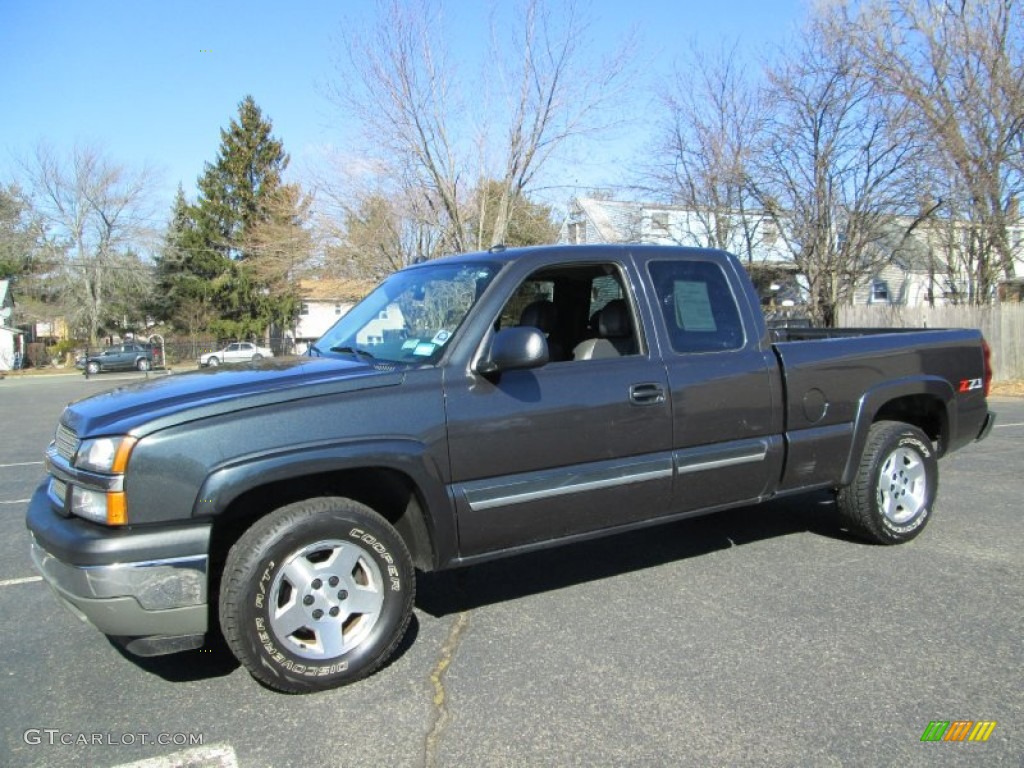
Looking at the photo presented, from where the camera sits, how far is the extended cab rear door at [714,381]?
4.07m

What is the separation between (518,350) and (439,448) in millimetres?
548

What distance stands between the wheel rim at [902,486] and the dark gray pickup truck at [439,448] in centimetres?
2

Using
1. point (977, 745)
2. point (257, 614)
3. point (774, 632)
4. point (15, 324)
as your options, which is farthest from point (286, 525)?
point (15, 324)

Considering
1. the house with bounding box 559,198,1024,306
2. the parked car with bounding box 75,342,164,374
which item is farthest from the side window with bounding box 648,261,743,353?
the parked car with bounding box 75,342,164,374

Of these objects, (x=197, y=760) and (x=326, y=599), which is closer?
(x=197, y=760)

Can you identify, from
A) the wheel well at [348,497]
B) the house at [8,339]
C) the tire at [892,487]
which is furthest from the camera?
the house at [8,339]

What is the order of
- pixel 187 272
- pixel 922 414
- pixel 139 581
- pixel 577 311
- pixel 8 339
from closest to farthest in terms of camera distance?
pixel 139 581 → pixel 577 311 → pixel 922 414 → pixel 8 339 → pixel 187 272

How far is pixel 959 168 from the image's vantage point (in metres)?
17.9

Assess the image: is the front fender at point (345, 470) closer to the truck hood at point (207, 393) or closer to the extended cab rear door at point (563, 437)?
the extended cab rear door at point (563, 437)

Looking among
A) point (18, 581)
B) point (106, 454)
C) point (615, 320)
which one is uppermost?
point (615, 320)

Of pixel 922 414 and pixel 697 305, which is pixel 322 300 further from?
pixel 697 305

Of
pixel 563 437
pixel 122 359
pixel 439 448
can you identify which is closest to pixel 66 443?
pixel 439 448

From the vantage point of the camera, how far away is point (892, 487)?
4.96 metres

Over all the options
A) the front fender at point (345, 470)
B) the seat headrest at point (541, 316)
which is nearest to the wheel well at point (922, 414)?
the seat headrest at point (541, 316)
